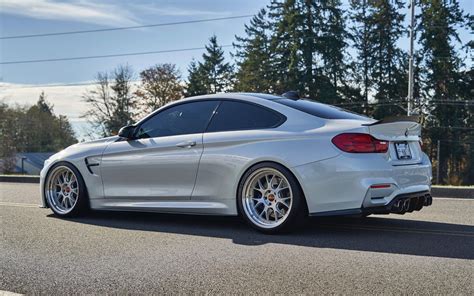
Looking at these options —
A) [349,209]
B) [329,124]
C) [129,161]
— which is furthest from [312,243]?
[129,161]

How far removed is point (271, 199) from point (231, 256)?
3.41 feet

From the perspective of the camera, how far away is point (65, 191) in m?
6.77

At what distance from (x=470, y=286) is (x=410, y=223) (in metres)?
2.61

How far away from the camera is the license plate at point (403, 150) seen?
17.3 ft

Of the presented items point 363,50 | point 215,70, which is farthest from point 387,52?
point 215,70

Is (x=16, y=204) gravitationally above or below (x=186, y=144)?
below

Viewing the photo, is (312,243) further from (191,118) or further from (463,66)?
(463,66)

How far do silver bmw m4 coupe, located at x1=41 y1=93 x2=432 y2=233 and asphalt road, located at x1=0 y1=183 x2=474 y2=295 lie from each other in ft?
0.98

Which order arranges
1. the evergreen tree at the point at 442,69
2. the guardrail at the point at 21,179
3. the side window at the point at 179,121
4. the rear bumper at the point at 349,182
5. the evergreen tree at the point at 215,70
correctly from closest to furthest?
the rear bumper at the point at 349,182 < the side window at the point at 179,121 < the guardrail at the point at 21,179 < the evergreen tree at the point at 442,69 < the evergreen tree at the point at 215,70

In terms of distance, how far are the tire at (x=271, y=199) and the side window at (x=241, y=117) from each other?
1.71 feet

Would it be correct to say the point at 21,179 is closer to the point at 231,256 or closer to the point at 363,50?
the point at 231,256

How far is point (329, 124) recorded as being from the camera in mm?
5270

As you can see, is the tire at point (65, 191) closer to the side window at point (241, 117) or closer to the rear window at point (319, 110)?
the side window at point (241, 117)

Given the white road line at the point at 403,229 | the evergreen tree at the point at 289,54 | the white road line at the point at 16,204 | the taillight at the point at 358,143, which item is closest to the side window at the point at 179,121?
the taillight at the point at 358,143
